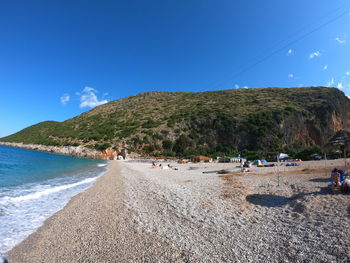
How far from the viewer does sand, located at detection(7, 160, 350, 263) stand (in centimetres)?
373

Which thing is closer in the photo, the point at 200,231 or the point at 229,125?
the point at 200,231

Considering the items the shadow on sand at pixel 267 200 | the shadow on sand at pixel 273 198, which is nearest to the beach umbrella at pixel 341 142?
the shadow on sand at pixel 273 198

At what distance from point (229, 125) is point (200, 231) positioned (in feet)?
156

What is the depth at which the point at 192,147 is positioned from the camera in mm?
49219

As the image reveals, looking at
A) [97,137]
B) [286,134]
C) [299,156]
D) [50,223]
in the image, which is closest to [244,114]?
[286,134]

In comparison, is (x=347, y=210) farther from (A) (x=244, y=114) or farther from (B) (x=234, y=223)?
(A) (x=244, y=114)

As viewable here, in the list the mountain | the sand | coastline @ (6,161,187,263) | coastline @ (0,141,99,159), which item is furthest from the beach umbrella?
coastline @ (0,141,99,159)

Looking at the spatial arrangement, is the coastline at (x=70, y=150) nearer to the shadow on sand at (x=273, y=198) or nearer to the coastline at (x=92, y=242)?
the coastline at (x=92, y=242)

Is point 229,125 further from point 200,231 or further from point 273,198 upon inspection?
point 200,231

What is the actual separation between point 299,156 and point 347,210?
31297 mm

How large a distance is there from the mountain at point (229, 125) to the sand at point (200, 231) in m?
40.4

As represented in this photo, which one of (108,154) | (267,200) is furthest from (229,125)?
(267,200)

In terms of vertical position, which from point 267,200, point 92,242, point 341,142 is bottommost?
point 92,242

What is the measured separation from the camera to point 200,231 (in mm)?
4832
